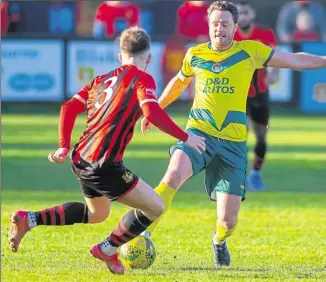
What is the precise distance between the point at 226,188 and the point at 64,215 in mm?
1237

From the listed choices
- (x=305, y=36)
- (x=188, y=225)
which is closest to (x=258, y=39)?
(x=188, y=225)

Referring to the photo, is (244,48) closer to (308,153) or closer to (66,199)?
(66,199)

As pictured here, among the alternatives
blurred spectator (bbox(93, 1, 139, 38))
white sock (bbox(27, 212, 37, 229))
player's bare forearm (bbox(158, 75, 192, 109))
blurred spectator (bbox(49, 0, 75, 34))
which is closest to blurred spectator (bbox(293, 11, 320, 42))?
blurred spectator (bbox(93, 1, 139, 38))

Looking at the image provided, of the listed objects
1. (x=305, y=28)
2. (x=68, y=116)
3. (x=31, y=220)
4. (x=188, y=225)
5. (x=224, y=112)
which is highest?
(x=68, y=116)

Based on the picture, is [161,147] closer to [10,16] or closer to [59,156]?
[10,16]

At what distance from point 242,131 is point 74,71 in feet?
57.2

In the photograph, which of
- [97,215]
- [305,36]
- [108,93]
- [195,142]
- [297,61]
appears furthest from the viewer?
[305,36]

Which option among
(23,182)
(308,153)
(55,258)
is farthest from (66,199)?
(308,153)

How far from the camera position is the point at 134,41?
324 inches

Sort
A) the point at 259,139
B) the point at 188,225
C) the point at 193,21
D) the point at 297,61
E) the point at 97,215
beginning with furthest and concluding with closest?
the point at 193,21
the point at 259,139
the point at 188,225
the point at 297,61
the point at 97,215

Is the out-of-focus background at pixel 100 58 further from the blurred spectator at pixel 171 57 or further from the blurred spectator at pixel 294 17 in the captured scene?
the blurred spectator at pixel 294 17

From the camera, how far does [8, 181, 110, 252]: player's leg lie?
8664 mm

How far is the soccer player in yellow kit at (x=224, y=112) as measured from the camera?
29.7 feet

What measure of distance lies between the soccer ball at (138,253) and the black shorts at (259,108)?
5.44m
